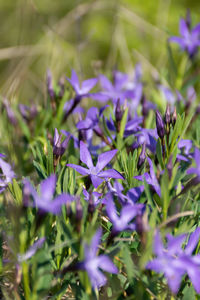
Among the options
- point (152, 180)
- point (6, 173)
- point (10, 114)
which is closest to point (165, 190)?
point (152, 180)

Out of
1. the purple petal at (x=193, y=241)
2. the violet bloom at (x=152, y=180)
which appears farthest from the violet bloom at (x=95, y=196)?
the purple petal at (x=193, y=241)

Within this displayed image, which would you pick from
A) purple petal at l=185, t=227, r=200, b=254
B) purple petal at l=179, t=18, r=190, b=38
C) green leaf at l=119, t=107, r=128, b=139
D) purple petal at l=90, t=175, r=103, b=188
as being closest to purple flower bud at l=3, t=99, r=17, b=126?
green leaf at l=119, t=107, r=128, b=139

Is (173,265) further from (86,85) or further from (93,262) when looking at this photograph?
(86,85)

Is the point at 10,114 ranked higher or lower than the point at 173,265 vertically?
lower

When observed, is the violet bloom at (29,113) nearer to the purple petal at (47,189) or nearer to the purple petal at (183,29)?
the purple petal at (47,189)

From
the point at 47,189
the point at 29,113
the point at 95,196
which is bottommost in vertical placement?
the point at 29,113

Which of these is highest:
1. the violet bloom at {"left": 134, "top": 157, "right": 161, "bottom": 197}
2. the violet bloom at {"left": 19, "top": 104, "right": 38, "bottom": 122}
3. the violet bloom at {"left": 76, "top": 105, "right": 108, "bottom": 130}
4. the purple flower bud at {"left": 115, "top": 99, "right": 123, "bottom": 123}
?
the purple flower bud at {"left": 115, "top": 99, "right": 123, "bottom": 123}

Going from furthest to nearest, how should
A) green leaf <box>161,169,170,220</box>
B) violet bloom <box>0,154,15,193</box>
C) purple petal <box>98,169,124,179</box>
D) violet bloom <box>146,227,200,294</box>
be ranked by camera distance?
violet bloom <box>0,154,15,193</box> → purple petal <box>98,169,124,179</box> → green leaf <box>161,169,170,220</box> → violet bloom <box>146,227,200,294</box>

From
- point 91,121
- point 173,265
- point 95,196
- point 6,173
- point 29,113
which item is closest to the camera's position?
point 173,265

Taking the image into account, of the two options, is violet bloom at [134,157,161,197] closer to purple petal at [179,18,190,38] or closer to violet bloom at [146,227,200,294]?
violet bloom at [146,227,200,294]

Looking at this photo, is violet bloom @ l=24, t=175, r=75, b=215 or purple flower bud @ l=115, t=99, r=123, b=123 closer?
violet bloom @ l=24, t=175, r=75, b=215

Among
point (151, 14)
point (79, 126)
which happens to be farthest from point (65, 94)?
point (151, 14)
